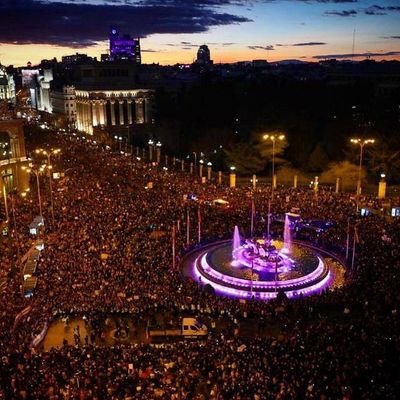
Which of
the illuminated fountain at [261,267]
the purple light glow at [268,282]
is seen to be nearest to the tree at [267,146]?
the illuminated fountain at [261,267]

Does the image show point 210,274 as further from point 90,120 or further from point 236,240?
point 90,120

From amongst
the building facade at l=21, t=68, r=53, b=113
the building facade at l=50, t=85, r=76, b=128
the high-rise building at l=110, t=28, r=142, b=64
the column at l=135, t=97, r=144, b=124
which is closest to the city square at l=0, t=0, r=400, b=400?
the column at l=135, t=97, r=144, b=124

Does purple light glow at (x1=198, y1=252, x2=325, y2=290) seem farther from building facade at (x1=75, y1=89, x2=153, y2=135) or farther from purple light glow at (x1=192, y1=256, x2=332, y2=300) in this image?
building facade at (x1=75, y1=89, x2=153, y2=135)

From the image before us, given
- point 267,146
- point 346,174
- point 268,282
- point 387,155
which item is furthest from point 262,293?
point 267,146

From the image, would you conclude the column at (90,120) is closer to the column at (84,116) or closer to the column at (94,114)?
the column at (94,114)

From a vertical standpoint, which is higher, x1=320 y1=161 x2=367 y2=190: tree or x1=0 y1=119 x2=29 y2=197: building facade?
x1=0 y1=119 x2=29 y2=197: building facade

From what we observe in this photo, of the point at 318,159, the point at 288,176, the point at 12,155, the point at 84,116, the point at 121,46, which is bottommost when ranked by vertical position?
the point at 288,176
